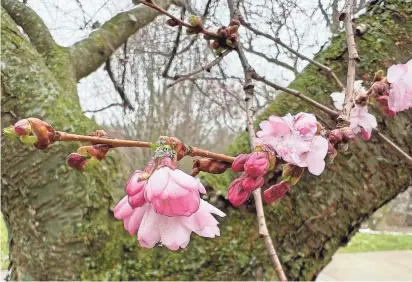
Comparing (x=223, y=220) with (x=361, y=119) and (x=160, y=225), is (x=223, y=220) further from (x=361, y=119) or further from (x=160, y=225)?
(x=160, y=225)

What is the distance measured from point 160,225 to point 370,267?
4375 millimetres

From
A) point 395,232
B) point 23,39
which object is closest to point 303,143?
point 23,39

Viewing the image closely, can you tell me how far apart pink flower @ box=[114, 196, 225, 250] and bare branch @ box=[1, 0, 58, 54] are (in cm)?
95

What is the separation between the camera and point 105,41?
1349 mm

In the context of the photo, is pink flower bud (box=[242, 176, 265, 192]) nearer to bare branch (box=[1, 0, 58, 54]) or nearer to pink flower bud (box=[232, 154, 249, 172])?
pink flower bud (box=[232, 154, 249, 172])

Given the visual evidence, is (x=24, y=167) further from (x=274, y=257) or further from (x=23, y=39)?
(x=274, y=257)

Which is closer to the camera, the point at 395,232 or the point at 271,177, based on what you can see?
the point at 271,177

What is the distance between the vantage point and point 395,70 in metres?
0.42

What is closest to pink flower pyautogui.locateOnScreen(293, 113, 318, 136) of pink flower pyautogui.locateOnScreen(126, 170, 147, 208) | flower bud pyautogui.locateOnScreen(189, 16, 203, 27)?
pink flower pyautogui.locateOnScreen(126, 170, 147, 208)

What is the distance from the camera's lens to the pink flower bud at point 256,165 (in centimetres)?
27

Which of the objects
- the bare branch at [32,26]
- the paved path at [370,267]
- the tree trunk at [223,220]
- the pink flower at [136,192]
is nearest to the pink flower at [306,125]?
the pink flower at [136,192]

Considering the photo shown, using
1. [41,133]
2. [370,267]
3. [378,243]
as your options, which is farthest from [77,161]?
[378,243]

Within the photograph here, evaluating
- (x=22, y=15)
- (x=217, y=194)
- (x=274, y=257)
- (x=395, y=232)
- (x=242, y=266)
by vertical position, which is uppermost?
(x=22, y=15)

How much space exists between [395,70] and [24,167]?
609 mm
